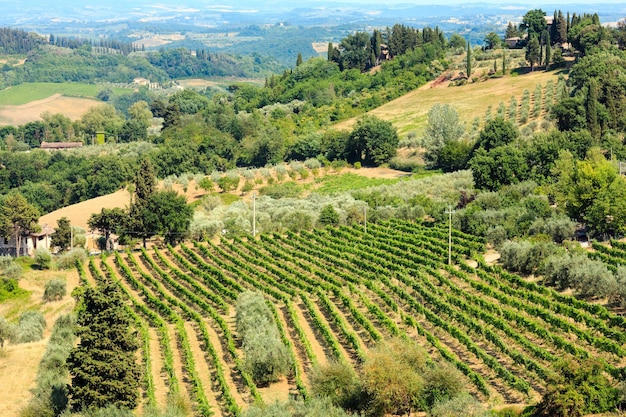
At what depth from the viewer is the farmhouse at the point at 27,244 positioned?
72.8 metres

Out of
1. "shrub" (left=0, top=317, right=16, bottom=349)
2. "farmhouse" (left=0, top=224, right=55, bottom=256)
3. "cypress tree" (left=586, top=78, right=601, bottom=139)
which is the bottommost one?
"farmhouse" (left=0, top=224, right=55, bottom=256)

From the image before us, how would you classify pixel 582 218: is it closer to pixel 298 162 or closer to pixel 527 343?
pixel 527 343

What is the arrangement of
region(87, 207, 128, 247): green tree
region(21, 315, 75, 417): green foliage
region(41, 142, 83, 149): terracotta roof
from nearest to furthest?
region(21, 315, 75, 417): green foliage
region(87, 207, 128, 247): green tree
region(41, 142, 83, 149): terracotta roof

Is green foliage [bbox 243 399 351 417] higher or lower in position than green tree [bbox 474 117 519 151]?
lower

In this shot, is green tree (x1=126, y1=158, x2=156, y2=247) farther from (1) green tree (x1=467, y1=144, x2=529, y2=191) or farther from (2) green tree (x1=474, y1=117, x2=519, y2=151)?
(2) green tree (x1=474, y1=117, x2=519, y2=151)

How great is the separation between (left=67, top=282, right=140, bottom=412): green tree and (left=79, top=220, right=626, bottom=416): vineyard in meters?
1.73

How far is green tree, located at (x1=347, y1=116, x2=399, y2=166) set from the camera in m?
101

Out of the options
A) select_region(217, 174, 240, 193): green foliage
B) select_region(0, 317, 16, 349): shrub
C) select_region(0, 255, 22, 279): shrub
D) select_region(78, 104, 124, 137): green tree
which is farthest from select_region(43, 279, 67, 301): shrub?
select_region(78, 104, 124, 137): green tree

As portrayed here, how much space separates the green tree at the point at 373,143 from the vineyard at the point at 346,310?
34.4m

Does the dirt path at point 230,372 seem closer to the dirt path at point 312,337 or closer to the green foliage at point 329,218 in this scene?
the dirt path at point 312,337

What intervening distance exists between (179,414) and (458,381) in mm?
10551

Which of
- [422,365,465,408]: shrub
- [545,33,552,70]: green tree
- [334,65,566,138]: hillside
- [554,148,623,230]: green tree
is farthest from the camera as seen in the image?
[545,33,552,70]: green tree

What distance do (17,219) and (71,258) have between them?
8.68m

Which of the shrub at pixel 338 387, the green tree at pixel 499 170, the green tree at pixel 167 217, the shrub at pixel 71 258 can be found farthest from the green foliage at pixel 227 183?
the shrub at pixel 338 387
